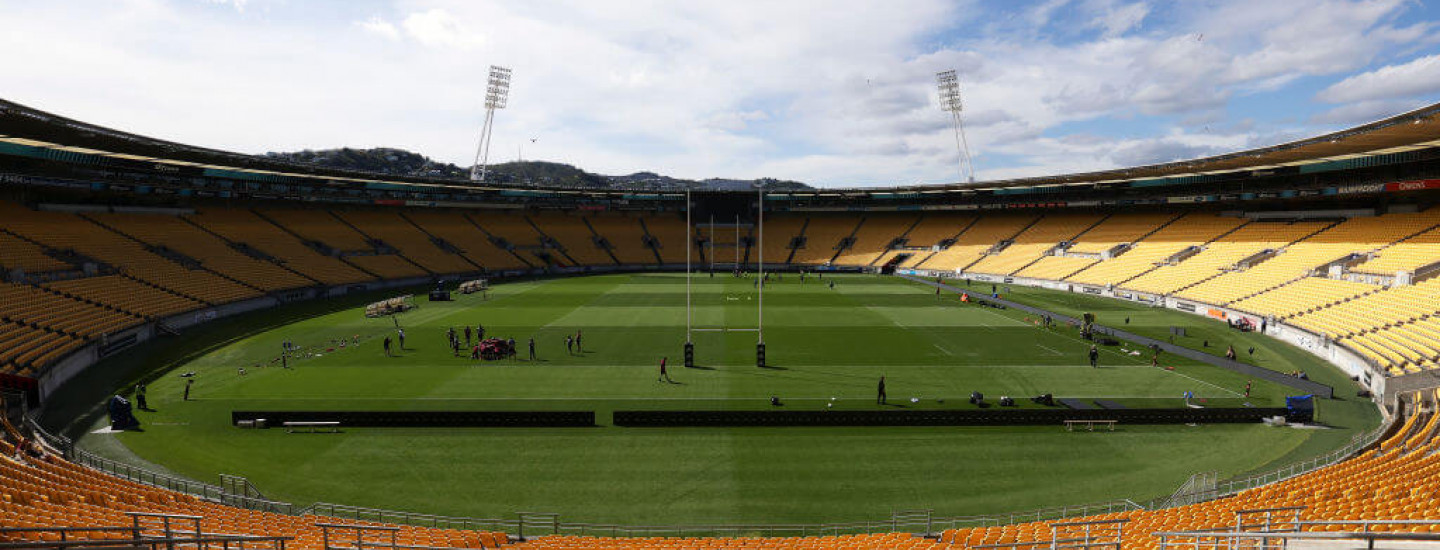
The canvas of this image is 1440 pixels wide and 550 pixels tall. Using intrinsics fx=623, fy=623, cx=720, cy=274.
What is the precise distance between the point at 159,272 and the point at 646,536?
4282 cm

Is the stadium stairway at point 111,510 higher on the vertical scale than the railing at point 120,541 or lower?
lower

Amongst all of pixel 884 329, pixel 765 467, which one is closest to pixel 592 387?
pixel 765 467

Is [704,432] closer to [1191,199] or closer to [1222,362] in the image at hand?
[1222,362]

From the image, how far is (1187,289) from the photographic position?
4556 centimetres

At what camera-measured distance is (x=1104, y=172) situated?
60.3 m

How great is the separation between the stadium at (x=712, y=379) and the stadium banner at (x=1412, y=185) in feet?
5.13

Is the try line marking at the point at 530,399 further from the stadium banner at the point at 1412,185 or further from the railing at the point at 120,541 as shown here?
the stadium banner at the point at 1412,185

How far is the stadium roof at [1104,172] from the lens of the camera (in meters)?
33.7

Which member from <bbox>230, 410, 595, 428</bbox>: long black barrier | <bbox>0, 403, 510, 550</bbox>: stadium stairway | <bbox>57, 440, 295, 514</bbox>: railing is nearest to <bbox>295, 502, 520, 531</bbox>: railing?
<bbox>0, 403, 510, 550</bbox>: stadium stairway

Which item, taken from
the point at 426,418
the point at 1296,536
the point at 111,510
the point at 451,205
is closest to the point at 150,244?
the point at 451,205

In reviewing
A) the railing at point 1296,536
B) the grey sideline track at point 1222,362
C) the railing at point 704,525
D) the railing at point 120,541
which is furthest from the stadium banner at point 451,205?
the railing at point 1296,536

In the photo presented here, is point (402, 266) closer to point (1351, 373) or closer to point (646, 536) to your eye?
point (646, 536)

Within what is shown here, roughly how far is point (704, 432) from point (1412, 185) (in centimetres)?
4817

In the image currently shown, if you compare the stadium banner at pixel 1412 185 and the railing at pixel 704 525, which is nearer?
the railing at pixel 704 525
